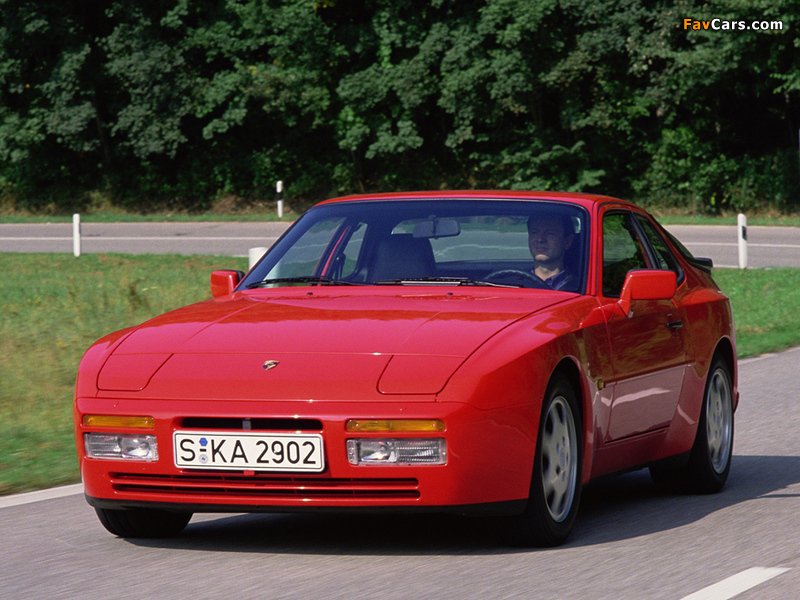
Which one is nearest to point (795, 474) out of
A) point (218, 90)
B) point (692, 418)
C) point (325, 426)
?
point (692, 418)

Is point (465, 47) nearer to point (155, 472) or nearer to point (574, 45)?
point (574, 45)

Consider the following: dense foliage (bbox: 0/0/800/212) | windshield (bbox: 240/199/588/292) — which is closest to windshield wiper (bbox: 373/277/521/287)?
windshield (bbox: 240/199/588/292)

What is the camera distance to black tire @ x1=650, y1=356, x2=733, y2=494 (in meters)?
6.53

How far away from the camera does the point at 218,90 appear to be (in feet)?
144

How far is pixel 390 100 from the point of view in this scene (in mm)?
44188

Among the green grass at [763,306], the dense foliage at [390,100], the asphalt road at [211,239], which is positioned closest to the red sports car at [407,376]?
the green grass at [763,306]

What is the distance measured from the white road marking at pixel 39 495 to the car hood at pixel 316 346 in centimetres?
147

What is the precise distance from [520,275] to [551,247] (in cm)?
25

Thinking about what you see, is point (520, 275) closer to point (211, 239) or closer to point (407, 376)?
point (407, 376)

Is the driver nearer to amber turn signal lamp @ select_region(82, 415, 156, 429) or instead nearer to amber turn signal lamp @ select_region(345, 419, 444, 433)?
amber turn signal lamp @ select_region(345, 419, 444, 433)

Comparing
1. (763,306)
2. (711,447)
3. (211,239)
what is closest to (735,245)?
(763,306)

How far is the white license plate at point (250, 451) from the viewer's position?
4.44 m

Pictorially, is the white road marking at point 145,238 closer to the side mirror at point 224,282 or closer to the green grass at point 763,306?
the green grass at point 763,306

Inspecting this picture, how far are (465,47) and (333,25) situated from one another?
6.39m
